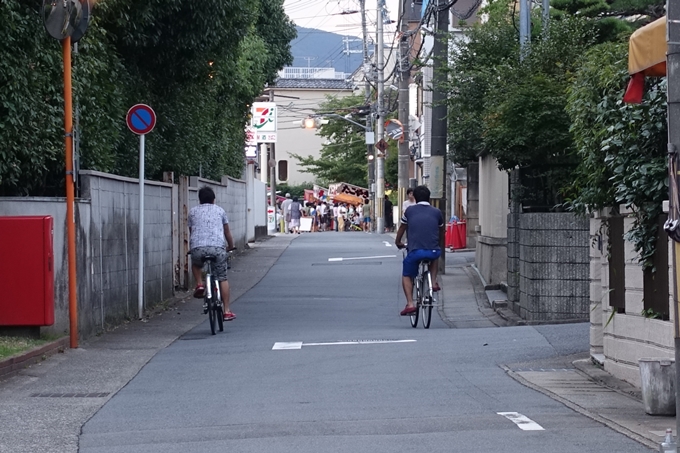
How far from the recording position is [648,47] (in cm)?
684

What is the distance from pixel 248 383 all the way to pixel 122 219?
5.74 metres

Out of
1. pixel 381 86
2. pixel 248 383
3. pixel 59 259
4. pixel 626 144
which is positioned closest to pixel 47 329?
pixel 59 259

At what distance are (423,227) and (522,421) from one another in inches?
269

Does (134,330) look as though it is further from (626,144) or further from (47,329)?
(626,144)

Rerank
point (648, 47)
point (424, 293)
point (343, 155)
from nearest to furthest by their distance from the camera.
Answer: point (648, 47) → point (424, 293) → point (343, 155)

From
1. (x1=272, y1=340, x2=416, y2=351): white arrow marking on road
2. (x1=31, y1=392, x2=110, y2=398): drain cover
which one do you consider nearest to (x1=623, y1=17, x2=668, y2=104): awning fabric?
(x1=31, y1=392, x2=110, y2=398): drain cover

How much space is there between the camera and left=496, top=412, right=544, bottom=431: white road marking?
7.37 metres

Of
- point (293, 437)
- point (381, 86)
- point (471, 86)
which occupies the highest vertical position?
point (381, 86)

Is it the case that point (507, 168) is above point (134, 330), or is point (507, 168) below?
above

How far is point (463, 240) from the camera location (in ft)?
99.4

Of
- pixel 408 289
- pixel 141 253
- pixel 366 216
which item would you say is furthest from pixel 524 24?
pixel 366 216

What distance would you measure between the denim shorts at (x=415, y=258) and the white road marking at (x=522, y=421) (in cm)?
632

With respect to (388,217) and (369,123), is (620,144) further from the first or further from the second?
(369,123)

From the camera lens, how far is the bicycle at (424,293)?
14086mm
